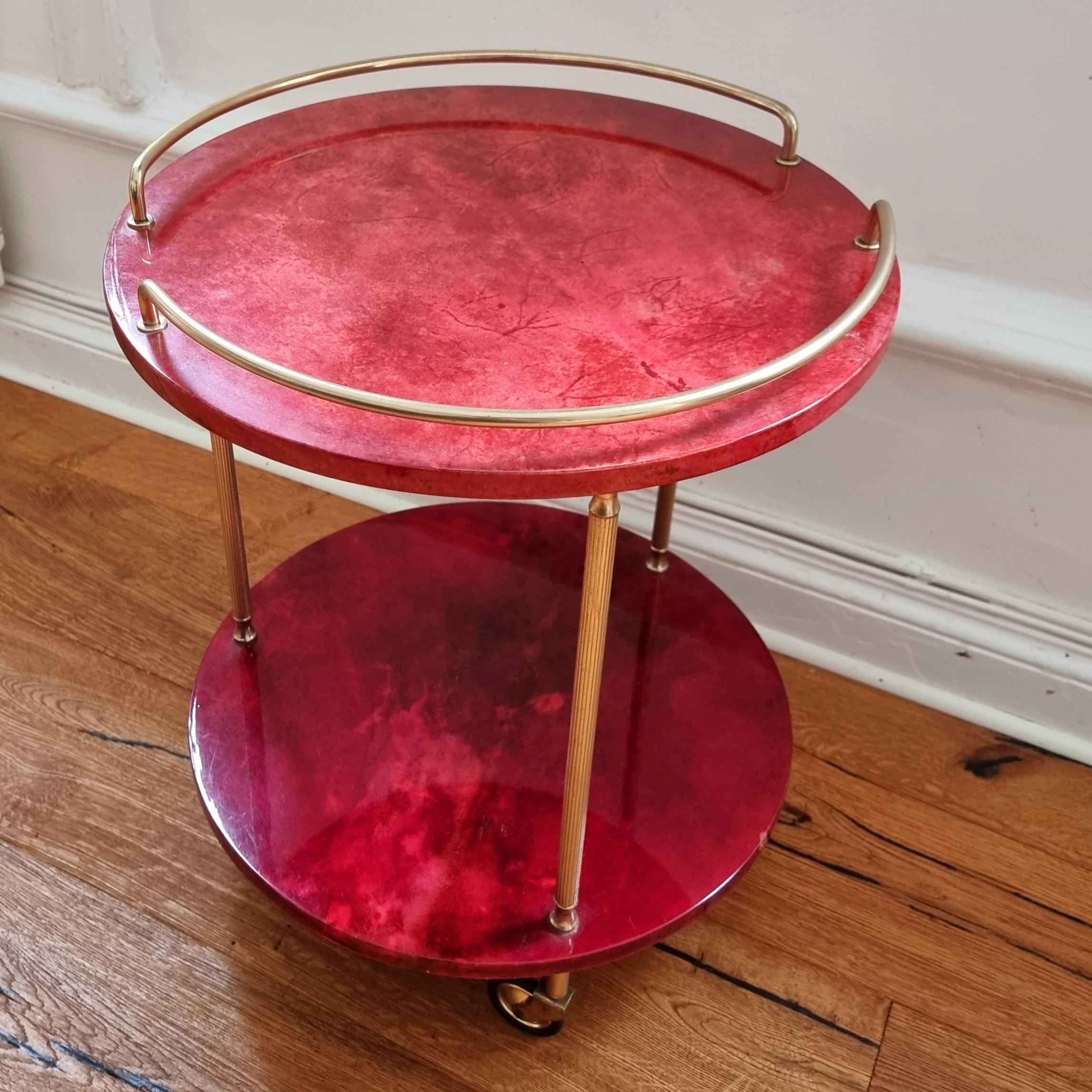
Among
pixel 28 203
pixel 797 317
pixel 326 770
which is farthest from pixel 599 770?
pixel 28 203

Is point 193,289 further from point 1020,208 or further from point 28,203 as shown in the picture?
point 28,203

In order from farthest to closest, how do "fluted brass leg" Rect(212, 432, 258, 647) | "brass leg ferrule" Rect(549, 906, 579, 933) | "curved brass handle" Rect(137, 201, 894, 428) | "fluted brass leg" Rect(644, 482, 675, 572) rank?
"fluted brass leg" Rect(644, 482, 675, 572), "fluted brass leg" Rect(212, 432, 258, 647), "brass leg ferrule" Rect(549, 906, 579, 933), "curved brass handle" Rect(137, 201, 894, 428)

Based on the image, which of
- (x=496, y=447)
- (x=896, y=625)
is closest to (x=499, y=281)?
(x=496, y=447)

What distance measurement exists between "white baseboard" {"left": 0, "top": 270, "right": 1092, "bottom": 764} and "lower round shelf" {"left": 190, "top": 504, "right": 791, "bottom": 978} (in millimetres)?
170

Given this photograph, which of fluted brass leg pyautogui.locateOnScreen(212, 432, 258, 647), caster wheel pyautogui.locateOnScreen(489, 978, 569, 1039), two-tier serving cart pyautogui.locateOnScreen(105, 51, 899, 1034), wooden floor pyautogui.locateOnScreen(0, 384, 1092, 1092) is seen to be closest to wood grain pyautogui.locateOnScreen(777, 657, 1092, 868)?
wooden floor pyautogui.locateOnScreen(0, 384, 1092, 1092)

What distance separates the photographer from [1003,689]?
114cm

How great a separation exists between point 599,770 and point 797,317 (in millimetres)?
373

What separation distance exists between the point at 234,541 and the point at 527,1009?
42cm

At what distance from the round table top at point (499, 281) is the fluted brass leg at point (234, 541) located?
20 centimetres

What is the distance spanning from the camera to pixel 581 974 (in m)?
0.93

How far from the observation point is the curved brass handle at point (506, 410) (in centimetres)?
55

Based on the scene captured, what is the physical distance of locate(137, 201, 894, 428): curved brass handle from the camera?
Result: 1.80 ft

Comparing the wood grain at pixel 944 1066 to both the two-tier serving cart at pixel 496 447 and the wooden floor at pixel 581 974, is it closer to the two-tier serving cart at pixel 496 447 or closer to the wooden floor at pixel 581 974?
the wooden floor at pixel 581 974

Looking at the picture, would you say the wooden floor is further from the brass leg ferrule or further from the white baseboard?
the brass leg ferrule
